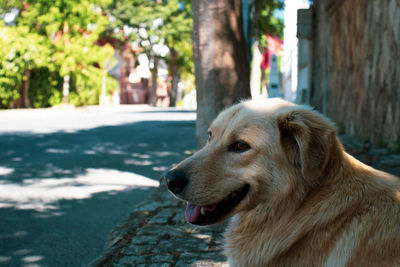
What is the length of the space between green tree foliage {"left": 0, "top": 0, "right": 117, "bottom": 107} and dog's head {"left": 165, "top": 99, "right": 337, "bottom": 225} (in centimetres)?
2749

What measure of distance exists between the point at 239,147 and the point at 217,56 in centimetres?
360

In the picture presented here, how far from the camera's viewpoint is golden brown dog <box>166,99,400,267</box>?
229 centimetres

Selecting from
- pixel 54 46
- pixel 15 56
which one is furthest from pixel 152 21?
pixel 15 56

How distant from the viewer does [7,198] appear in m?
6.12

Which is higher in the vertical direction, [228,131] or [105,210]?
[228,131]

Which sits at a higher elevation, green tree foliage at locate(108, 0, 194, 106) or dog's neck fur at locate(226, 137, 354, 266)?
green tree foliage at locate(108, 0, 194, 106)

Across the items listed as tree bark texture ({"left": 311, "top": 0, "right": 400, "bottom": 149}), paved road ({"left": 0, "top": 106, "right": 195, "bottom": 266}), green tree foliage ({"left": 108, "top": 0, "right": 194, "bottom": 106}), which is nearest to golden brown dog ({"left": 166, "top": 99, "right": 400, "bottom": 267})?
paved road ({"left": 0, "top": 106, "right": 195, "bottom": 266})

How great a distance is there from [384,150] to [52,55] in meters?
28.5

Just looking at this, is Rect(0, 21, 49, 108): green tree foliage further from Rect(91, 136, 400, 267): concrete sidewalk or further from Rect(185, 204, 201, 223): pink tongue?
Rect(185, 204, 201, 223): pink tongue

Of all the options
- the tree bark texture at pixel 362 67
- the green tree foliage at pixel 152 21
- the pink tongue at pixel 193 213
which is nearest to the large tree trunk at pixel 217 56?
the tree bark texture at pixel 362 67

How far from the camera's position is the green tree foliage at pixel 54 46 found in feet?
94.6

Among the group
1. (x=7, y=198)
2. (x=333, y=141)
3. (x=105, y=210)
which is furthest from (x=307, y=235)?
(x=7, y=198)

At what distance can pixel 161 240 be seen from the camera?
431cm

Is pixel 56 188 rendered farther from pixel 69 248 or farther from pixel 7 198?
pixel 69 248
